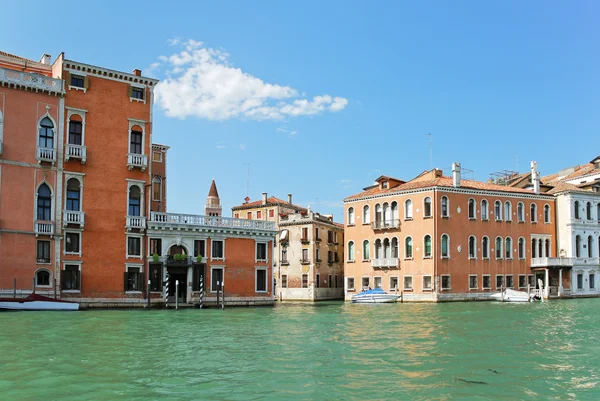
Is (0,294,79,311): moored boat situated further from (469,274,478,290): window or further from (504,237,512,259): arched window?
(504,237,512,259): arched window

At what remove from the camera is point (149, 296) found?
29609mm

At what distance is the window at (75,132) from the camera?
95.0 ft

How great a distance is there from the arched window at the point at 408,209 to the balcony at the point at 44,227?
69.4ft

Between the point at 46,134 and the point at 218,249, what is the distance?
9.64 meters

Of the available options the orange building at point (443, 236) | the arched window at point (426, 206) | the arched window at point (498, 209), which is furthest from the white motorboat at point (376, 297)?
the arched window at point (498, 209)

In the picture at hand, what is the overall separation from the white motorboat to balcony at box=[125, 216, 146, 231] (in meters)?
14.1

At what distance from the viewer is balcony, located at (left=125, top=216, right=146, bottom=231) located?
98.1 feet

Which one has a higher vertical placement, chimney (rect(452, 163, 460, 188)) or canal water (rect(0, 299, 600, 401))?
chimney (rect(452, 163, 460, 188))

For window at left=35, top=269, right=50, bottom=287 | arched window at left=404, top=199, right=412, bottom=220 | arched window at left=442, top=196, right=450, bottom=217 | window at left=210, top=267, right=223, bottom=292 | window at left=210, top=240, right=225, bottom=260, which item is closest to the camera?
window at left=35, top=269, right=50, bottom=287

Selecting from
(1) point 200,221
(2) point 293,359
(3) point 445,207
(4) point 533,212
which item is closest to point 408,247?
(3) point 445,207

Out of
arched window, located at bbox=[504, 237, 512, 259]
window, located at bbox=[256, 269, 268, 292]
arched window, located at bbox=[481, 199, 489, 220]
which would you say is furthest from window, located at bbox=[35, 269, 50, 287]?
arched window, located at bbox=[504, 237, 512, 259]

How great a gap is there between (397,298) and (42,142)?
2143 centimetres

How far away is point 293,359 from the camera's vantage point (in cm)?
1393

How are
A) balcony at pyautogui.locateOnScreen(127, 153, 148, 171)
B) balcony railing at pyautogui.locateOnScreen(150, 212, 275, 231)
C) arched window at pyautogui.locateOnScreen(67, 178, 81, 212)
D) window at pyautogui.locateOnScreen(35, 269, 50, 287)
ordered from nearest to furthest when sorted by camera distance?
1. window at pyautogui.locateOnScreen(35, 269, 50, 287)
2. arched window at pyautogui.locateOnScreen(67, 178, 81, 212)
3. balcony at pyautogui.locateOnScreen(127, 153, 148, 171)
4. balcony railing at pyautogui.locateOnScreen(150, 212, 275, 231)
